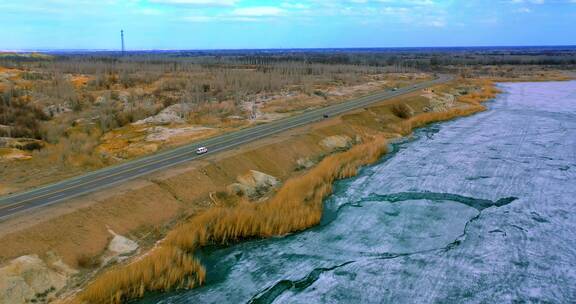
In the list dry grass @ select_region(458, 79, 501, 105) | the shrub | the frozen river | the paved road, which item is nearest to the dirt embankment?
the frozen river

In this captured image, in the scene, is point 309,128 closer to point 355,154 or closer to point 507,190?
point 355,154

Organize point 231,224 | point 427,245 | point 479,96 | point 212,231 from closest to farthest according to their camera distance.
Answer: point 427,245 < point 212,231 < point 231,224 < point 479,96

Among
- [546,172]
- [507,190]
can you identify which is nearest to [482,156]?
[546,172]

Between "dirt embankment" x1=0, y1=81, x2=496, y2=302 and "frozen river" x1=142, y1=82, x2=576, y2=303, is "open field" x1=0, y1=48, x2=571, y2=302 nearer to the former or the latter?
"dirt embankment" x1=0, y1=81, x2=496, y2=302

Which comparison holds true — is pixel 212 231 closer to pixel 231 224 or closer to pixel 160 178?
pixel 231 224

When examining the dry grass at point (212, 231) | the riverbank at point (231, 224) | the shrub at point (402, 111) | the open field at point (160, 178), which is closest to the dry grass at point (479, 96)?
A: the open field at point (160, 178)

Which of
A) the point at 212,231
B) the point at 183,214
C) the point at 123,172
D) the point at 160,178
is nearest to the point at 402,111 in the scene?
the point at 123,172

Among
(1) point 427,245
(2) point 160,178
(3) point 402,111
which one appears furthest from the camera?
(3) point 402,111
